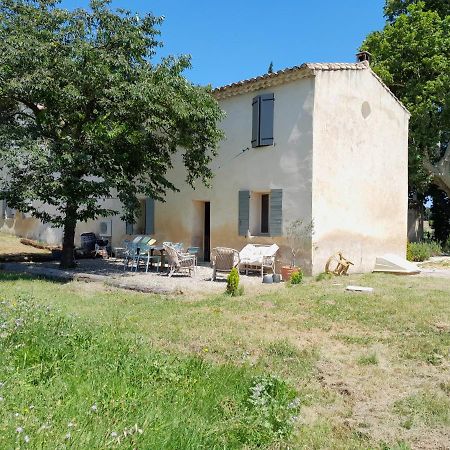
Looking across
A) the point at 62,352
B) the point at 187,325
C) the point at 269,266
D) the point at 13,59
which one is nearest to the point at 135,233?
the point at 269,266

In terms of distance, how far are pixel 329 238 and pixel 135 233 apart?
785 cm

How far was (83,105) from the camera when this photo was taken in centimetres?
1159

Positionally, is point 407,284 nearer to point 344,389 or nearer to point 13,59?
point 344,389

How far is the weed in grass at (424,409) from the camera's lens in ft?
13.1

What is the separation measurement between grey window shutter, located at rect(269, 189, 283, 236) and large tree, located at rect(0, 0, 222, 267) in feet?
7.60

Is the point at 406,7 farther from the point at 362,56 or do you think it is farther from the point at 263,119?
the point at 263,119

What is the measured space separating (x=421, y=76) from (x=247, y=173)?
403 inches

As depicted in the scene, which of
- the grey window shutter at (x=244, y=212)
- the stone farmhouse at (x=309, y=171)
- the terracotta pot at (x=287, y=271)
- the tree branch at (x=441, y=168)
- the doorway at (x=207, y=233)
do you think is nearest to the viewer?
the terracotta pot at (x=287, y=271)

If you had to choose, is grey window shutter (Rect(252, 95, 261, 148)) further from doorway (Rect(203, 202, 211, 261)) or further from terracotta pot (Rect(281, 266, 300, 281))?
terracotta pot (Rect(281, 266, 300, 281))

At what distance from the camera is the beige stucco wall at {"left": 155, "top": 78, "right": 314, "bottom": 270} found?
40.9 ft

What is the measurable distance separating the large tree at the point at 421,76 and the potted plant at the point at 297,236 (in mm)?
8963

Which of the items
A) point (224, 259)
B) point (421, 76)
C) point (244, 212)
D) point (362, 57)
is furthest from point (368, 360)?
point (421, 76)

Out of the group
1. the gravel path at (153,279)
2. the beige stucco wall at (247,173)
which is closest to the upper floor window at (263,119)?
the beige stucco wall at (247,173)

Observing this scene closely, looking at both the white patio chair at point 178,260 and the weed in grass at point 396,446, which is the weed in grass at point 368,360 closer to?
the weed in grass at point 396,446
